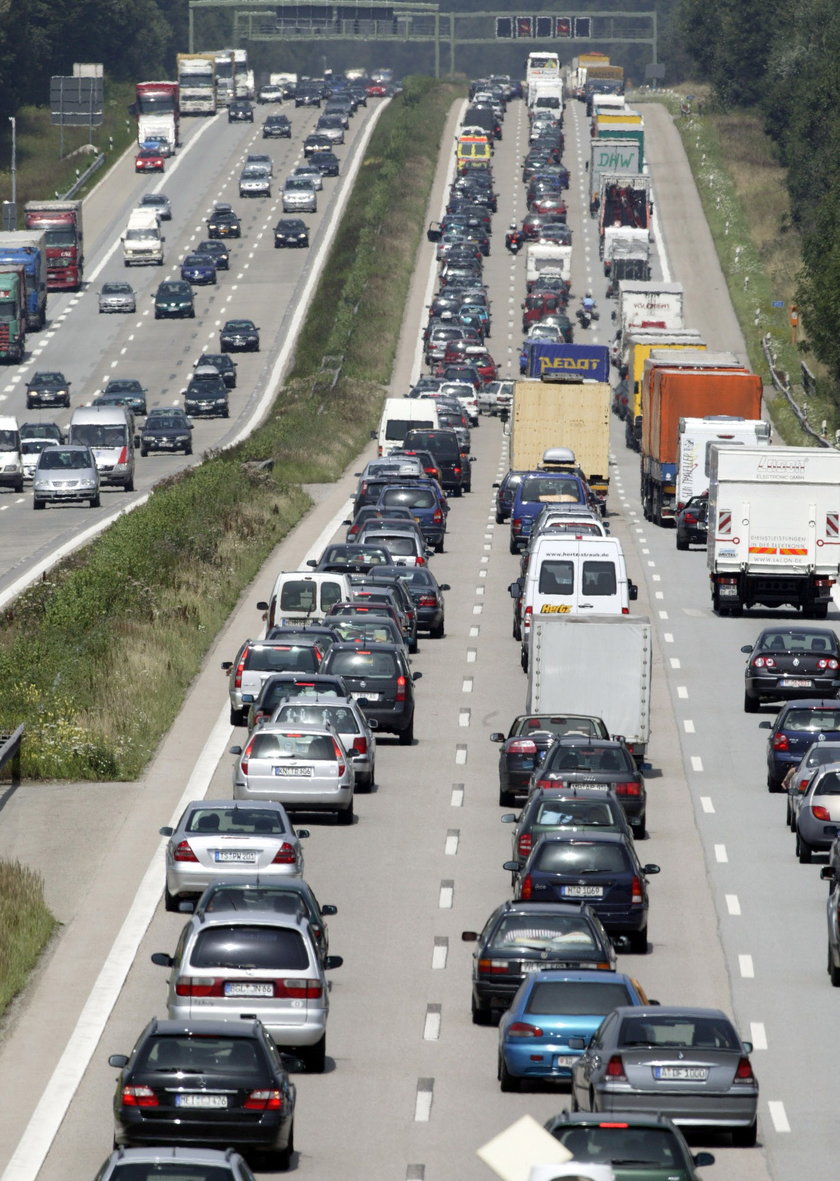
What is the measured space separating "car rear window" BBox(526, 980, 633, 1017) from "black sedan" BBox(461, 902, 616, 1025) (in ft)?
4.75

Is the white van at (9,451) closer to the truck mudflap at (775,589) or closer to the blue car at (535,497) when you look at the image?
the blue car at (535,497)

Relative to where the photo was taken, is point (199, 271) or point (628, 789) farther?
point (199, 271)

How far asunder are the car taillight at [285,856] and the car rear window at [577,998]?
224 inches

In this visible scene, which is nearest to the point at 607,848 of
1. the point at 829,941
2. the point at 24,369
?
the point at 829,941

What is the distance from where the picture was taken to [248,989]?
19.0 meters

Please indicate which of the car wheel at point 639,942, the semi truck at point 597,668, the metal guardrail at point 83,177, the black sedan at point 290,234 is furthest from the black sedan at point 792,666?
the metal guardrail at point 83,177

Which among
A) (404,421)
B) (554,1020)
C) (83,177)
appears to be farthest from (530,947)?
(83,177)

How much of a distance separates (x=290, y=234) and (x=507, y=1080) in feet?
346

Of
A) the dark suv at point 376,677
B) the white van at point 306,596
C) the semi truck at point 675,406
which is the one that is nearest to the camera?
the dark suv at point 376,677

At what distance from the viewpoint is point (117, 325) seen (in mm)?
106812

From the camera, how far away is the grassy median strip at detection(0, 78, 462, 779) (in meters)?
35.4

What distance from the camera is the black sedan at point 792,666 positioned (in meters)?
38.2

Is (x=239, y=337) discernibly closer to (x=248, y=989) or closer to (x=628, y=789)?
(x=628, y=789)

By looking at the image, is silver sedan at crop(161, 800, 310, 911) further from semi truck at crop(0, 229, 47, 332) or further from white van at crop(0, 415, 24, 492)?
semi truck at crop(0, 229, 47, 332)
